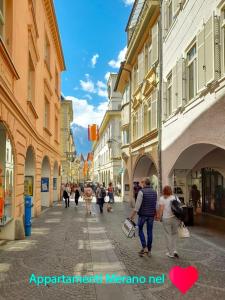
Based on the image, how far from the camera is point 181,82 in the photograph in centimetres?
1330

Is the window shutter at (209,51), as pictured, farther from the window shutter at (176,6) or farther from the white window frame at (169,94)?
the white window frame at (169,94)

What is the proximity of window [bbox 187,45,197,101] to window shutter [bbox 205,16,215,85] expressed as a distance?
1690 mm

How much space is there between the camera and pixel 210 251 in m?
8.98

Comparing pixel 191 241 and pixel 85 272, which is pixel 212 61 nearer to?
pixel 191 241

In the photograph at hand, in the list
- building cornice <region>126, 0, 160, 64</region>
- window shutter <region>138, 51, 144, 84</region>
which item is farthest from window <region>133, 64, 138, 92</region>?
window shutter <region>138, 51, 144, 84</region>

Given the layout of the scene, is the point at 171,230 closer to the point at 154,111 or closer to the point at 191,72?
the point at 191,72

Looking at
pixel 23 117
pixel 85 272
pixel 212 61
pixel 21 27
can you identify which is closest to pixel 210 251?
pixel 85 272

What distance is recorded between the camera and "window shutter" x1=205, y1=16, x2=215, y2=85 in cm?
1001

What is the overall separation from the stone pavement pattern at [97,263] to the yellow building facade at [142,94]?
324 inches

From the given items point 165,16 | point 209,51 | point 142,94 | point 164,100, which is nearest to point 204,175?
point 164,100

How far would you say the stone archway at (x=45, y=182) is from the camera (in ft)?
78.0

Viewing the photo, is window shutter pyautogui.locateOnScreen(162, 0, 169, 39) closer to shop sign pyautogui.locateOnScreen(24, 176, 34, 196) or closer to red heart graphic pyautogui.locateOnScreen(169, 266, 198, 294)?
shop sign pyautogui.locateOnScreen(24, 176, 34, 196)

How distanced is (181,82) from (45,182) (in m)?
13.5

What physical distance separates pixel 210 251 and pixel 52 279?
433 cm
